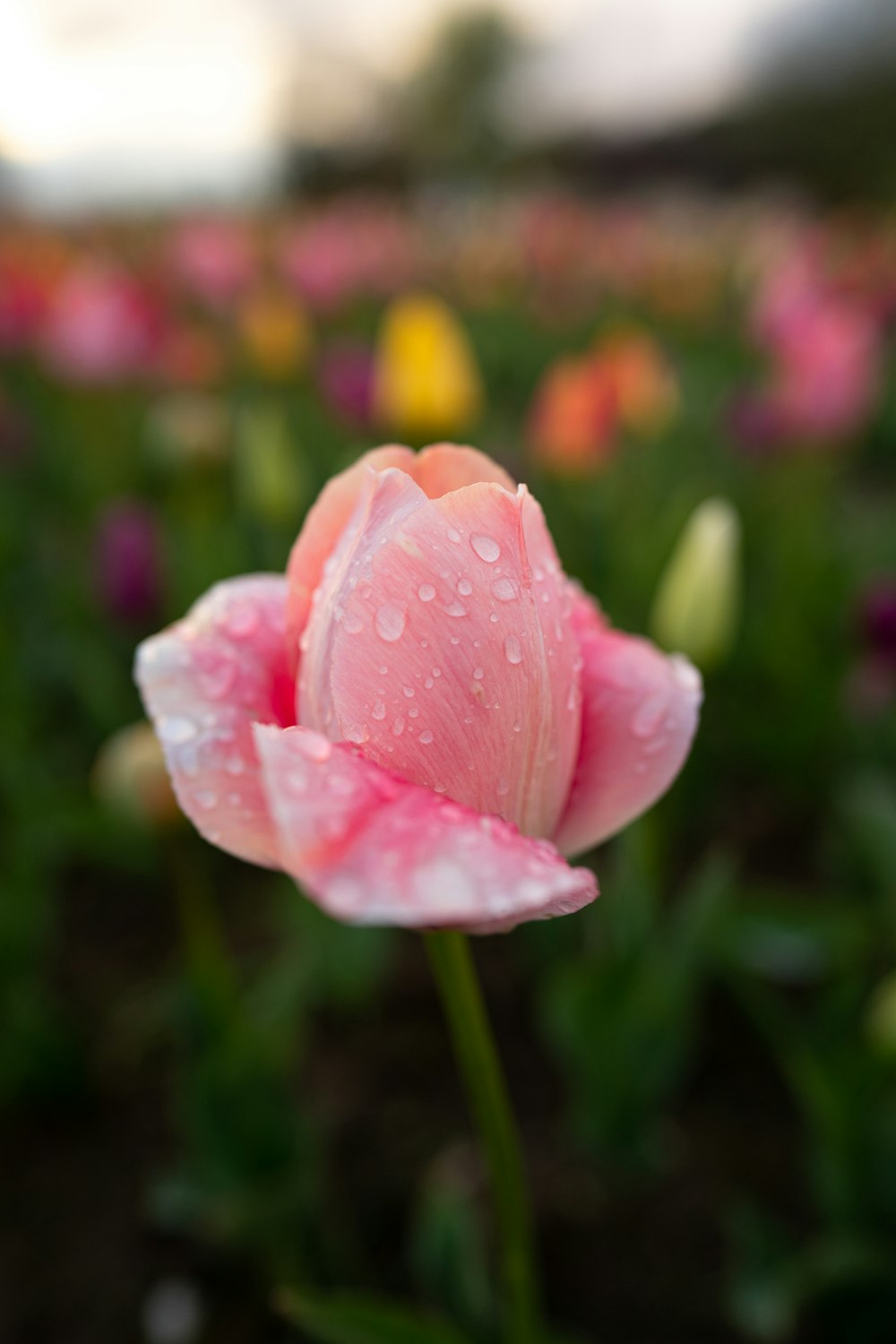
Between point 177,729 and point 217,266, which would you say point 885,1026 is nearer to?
point 177,729

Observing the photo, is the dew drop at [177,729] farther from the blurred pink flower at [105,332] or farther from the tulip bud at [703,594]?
the blurred pink flower at [105,332]

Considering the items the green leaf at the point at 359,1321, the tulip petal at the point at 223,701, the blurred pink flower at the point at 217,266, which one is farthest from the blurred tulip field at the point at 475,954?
the blurred pink flower at the point at 217,266

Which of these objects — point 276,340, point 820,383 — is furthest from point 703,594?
point 276,340

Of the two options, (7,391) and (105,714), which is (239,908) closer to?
(105,714)

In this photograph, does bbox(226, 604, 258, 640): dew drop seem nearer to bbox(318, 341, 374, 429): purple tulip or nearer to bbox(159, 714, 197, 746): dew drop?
bbox(159, 714, 197, 746): dew drop

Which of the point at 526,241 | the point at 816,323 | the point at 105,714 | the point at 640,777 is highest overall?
the point at 526,241


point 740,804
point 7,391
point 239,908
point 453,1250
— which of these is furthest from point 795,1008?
point 7,391
